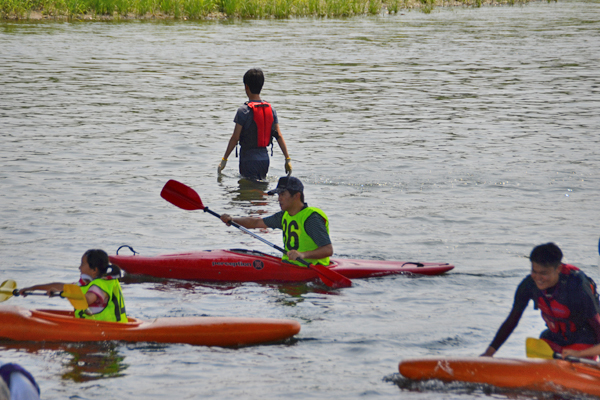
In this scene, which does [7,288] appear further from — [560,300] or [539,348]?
[560,300]

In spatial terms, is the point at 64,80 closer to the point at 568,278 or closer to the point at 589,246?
the point at 589,246

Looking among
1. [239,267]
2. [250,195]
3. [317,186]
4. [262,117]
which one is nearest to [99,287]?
[239,267]

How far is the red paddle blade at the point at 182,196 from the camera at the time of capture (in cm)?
695

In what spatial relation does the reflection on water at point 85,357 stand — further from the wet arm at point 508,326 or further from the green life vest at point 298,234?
the wet arm at point 508,326

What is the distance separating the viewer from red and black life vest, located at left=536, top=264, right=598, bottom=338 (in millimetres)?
4066

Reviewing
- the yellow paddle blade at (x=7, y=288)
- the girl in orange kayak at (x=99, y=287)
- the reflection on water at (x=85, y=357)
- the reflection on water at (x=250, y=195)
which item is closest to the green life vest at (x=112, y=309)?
the girl in orange kayak at (x=99, y=287)

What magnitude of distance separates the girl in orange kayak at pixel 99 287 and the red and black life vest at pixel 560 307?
2618 mm

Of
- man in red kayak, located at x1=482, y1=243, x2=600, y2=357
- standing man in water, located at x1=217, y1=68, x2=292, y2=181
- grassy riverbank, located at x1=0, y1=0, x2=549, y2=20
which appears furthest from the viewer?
grassy riverbank, located at x1=0, y1=0, x2=549, y2=20

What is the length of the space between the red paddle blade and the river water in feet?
2.04

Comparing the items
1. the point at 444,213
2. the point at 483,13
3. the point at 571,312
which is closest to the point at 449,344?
the point at 571,312

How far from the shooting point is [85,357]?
486 cm

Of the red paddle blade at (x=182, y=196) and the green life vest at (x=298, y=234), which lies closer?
the green life vest at (x=298, y=234)

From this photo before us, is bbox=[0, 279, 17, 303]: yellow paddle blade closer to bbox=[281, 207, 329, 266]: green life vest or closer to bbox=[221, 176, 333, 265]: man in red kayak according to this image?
bbox=[221, 176, 333, 265]: man in red kayak

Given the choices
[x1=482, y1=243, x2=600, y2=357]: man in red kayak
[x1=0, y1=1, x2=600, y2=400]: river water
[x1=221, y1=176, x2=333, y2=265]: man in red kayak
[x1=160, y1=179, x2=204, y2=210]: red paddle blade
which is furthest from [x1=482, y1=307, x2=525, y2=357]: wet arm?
[x1=160, y1=179, x2=204, y2=210]: red paddle blade
